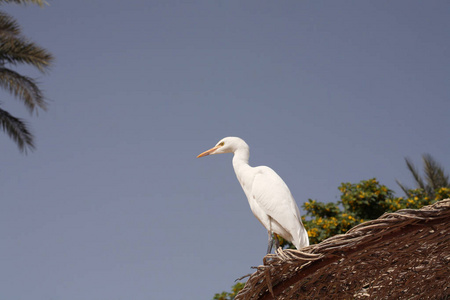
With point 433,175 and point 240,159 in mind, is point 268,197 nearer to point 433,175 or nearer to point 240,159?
point 240,159

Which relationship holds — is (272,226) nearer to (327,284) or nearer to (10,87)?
(327,284)

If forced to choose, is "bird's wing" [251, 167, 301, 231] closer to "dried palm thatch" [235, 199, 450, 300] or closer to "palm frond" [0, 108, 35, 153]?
"dried palm thatch" [235, 199, 450, 300]

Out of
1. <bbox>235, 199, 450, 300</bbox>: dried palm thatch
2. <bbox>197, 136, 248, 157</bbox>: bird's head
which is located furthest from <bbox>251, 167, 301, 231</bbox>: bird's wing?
<bbox>235, 199, 450, 300</bbox>: dried palm thatch

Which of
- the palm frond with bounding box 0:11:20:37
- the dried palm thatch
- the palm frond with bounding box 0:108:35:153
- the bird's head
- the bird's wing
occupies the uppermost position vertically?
the palm frond with bounding box 0:11:20:37

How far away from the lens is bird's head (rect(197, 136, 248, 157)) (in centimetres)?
366

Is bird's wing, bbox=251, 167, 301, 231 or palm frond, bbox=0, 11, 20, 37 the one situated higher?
palm frond, bbox=0, 11, 20, 37

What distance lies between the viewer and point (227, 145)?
3.69m

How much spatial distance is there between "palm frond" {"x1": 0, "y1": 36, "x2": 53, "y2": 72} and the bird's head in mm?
6726

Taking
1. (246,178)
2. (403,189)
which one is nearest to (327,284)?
(246,178)

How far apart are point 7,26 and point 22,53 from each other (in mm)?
608

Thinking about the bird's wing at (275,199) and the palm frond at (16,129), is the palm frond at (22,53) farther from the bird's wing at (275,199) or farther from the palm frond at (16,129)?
the bird's wing at (275,199)

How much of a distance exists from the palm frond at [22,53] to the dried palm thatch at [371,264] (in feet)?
28.0

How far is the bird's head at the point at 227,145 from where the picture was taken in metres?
3.66

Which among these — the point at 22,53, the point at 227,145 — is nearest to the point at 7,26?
the point at 22,53
